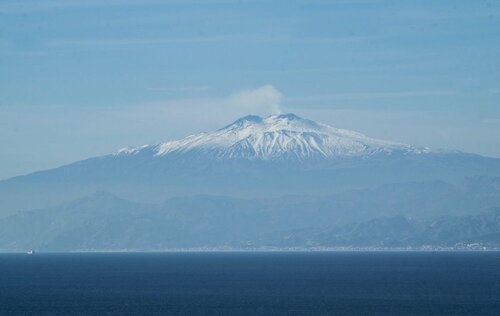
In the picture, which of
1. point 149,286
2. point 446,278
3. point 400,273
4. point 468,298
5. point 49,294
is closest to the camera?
point 468,298

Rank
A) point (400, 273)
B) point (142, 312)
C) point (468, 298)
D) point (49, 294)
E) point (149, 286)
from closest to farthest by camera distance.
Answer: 1. point (142, 312)
2. point (468, 298)
3. point (49, 294)
4. point (149, 286)
5. point (400, 273)

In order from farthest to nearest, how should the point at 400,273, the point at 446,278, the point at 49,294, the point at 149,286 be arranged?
the point at 400,273
the point at 446,278
the point at 149,286
the point at 49,294

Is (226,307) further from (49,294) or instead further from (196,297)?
(49,294)

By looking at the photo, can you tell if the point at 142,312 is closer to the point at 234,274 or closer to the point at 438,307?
the point at 438,307

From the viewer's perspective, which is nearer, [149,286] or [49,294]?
[49,294]

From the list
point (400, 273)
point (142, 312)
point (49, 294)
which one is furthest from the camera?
point (400, 273)

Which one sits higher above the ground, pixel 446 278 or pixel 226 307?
pixel 446 278

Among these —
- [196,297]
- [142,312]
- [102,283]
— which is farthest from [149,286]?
[142,312]

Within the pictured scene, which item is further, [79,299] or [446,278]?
[446,278]

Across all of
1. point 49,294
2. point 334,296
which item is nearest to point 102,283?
point 49,294
